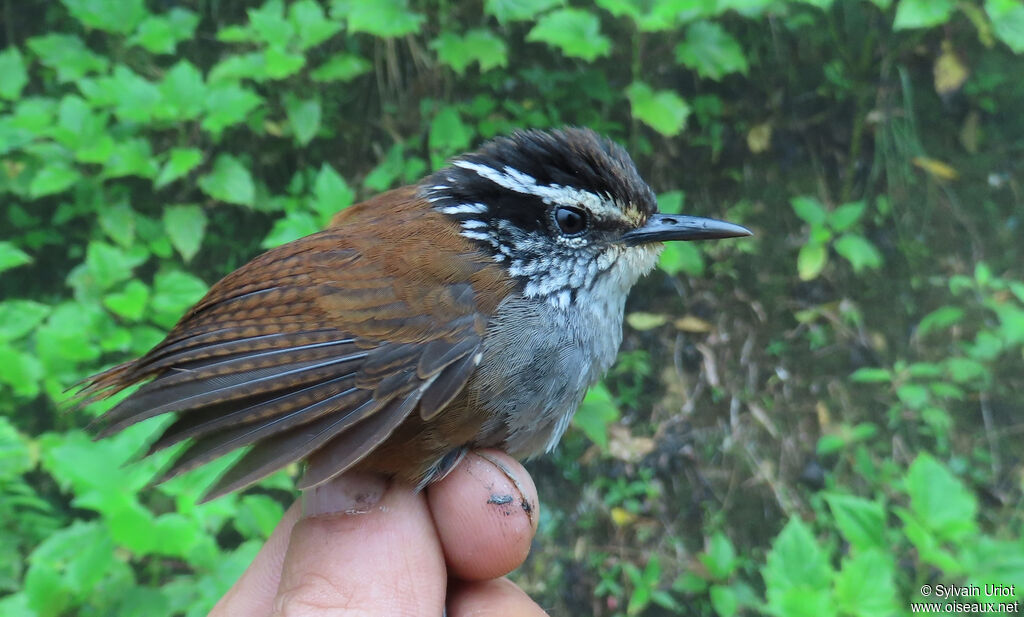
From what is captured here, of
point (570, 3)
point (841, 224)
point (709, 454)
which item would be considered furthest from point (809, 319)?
point (570, 3)

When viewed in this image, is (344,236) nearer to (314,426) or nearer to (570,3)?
(314,426)

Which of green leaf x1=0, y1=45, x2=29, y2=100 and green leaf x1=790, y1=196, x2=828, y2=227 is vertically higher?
green leaf x1=0, y1=45, x2=29, y2=100

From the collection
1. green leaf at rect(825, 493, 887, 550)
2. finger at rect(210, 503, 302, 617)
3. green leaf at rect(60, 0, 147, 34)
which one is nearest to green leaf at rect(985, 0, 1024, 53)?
green leaf at rect(825, 493, 887, 550)

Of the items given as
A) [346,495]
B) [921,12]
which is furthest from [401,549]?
[921,12]

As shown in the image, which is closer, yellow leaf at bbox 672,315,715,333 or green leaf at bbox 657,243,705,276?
green leaf at bbox 657,243,705,276

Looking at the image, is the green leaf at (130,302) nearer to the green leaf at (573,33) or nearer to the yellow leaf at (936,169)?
the green leaf at (573,33)

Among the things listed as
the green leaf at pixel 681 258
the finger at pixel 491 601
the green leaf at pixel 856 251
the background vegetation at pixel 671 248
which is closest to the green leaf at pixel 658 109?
the background vegetation at pixel 671 248

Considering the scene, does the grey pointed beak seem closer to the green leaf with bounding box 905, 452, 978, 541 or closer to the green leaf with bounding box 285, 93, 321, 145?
the green leaf with bounding box 905, 452, 978, 541
